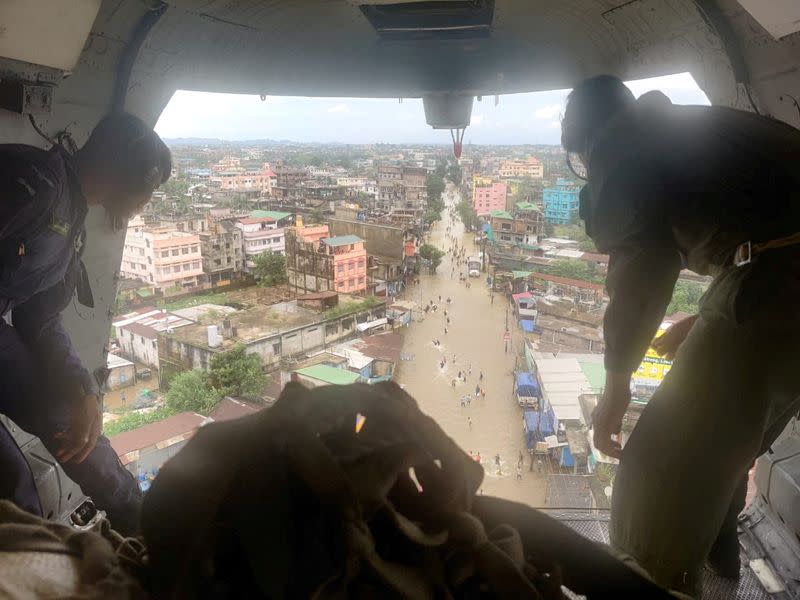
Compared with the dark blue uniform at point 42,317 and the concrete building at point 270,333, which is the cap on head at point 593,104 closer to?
the dark blue uniform at point 42,317

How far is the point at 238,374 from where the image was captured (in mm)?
2506

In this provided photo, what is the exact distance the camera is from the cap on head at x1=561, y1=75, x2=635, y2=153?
1.16 m

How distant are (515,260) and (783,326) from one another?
228 cm

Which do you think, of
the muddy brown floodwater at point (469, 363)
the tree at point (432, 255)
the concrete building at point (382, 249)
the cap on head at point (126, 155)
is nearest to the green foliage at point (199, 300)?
the concrete building at point (382, 249)

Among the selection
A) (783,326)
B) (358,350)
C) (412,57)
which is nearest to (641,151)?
(783,326)

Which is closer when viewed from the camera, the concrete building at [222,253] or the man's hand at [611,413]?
the man's hand at [611,413]

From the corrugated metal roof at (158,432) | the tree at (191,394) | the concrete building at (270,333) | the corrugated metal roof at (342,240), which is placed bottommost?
the corrugated metal roof at (158,432)

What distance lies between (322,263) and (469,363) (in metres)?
0.94

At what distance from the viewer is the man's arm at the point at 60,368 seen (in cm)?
126

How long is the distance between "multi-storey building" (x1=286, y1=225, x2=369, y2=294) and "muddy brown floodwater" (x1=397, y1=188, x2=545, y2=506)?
31 cm

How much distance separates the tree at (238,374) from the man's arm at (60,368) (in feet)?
3.72

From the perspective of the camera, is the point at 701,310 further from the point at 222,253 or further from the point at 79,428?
the point at 222,253

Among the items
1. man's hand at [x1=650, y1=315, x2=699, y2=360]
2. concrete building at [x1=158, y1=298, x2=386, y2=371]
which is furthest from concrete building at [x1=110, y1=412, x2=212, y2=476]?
man's hand at [x1=650, y1=315, x2=699, y2=360]

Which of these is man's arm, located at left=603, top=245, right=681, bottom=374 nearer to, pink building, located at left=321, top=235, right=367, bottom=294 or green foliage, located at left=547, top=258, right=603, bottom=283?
green foliage, located at left=547, top=258, right=603, bottom=283
